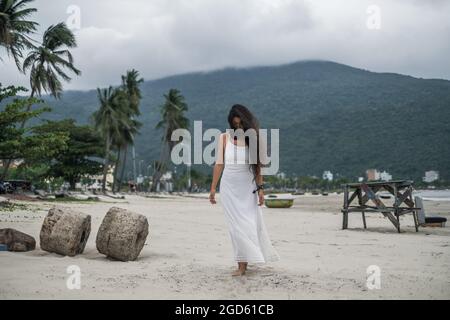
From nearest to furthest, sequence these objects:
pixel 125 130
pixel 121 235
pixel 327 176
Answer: pixel 121 235
pixel 125 130
pixel 327 176

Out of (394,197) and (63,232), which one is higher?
(394,197)

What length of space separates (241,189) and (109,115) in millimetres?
51366

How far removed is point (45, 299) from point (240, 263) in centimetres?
217

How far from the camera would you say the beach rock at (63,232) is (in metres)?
6.85

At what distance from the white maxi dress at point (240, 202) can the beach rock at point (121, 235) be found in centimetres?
151

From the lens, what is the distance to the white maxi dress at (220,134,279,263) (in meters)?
5.68

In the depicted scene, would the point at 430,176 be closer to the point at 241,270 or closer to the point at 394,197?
the point at 394,197

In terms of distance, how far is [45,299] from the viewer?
432cm

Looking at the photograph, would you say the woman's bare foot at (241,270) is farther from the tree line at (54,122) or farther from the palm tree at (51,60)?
the palm tree at (51,60)

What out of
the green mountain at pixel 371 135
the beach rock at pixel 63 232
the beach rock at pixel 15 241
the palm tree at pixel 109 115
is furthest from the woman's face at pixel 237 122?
the green mountain at pixel 371 135

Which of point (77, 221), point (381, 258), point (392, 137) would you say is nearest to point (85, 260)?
point (77, 221)

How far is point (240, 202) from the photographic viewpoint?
5738mm

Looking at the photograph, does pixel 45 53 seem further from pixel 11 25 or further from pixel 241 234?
pixel 241 234

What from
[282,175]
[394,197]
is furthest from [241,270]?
[282,175]
